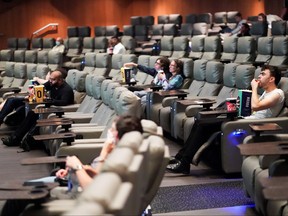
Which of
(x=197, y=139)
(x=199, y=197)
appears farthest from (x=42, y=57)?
(x=199, y=197)

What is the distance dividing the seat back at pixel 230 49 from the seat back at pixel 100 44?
3.96m

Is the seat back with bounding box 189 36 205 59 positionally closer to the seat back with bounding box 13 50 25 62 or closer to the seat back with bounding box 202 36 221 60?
the seat back with bounding box 202 36 221 60

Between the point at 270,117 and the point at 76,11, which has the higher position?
the point at 76,11

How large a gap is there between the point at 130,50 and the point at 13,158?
601 cm

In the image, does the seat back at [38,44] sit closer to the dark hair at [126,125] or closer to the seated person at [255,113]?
the seated person at [255,113]

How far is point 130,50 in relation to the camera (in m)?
12.2

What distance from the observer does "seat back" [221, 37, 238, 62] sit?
9.05m

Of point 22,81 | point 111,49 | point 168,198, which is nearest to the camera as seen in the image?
point 168,198

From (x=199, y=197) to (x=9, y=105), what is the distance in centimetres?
399

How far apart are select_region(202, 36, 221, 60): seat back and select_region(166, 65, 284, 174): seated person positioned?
394 centimetres

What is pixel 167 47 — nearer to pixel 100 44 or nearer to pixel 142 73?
pixel 142 73

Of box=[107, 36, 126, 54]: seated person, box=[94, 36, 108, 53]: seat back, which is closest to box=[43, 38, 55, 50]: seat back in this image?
box=[94, 36, 108, 53]: seat back

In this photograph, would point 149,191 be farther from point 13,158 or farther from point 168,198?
point 13,158

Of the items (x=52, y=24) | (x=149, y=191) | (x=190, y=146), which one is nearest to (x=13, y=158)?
(x=190, y=146)
